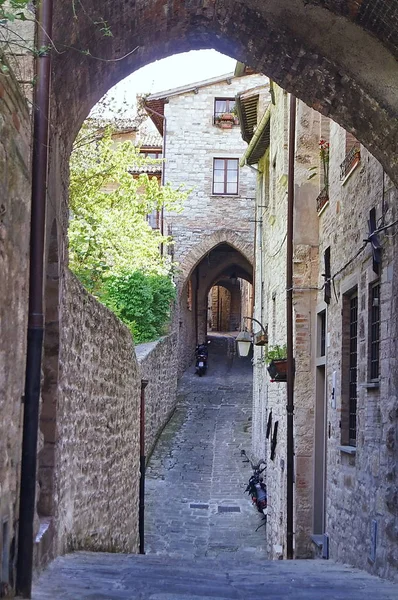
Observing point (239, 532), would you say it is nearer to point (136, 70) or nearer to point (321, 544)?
point (321, 544)

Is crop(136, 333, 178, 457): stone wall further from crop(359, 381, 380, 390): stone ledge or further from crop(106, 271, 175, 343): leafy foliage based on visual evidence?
crop(359, 381, 380, 390): stone ledge

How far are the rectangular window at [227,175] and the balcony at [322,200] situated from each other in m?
15.6

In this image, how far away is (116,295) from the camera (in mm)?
19156

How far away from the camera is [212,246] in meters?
26.0

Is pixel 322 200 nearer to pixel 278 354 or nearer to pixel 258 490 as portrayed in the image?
pixel 278 354

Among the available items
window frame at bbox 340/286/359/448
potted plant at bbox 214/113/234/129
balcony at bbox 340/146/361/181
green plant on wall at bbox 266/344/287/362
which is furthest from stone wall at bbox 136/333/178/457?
potted plant at bbox 214/113/234/129

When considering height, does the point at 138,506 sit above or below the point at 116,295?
below

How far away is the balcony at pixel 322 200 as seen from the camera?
1012cm

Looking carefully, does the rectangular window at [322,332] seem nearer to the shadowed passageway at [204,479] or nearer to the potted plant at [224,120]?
the shadowed passageway at [204,479]

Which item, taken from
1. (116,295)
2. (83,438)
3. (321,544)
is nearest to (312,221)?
(321,544)

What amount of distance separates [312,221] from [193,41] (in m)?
4.53

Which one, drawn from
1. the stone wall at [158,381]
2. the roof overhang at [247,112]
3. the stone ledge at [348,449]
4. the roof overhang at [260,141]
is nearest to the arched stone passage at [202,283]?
the stone wall at [158,381]

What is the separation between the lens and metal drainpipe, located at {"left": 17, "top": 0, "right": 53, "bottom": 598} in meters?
4.46

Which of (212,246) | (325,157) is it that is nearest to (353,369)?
(325,157)
